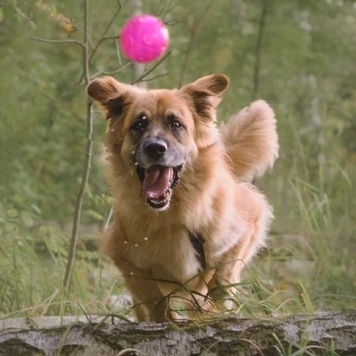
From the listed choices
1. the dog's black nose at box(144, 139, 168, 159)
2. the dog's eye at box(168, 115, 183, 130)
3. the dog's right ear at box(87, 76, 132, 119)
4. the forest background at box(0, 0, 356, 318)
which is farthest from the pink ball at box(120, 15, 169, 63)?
the forest background at box(0, 0, 356, 318)

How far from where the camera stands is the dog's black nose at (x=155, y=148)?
4969 mm

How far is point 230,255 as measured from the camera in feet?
17.7

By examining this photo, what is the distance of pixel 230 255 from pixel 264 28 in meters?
5.20

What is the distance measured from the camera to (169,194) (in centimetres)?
513

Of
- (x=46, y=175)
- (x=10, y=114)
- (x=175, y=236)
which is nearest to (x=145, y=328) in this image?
(x=175, y=236)

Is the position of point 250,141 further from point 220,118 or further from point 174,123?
point 220,118

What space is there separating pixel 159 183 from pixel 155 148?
27cm

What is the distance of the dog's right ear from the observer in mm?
5510

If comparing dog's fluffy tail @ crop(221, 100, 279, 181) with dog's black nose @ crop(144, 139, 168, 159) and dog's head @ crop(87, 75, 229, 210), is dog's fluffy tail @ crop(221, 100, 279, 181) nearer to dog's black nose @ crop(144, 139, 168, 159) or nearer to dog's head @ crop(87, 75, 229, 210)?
dog's head @ crop(87, 75, 229, 210)

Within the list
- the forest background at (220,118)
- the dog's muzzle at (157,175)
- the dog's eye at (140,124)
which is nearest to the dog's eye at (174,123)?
the dog's eye at (140,124)

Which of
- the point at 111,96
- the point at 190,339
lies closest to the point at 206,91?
the point at 111,96

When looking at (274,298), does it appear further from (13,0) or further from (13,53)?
(13,53)

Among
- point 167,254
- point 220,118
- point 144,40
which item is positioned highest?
point 144,40

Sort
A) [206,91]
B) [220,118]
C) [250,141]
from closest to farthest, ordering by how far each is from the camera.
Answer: [206,91]
[250,141]
[220,118]
